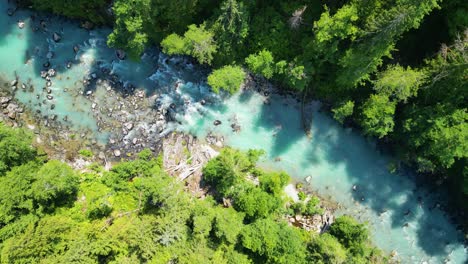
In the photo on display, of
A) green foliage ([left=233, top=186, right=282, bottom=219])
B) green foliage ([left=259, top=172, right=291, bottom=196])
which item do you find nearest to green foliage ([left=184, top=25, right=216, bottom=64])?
green foliage ([left=259, top=172, right=291, bottom=196])

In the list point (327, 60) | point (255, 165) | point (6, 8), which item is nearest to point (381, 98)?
point (327, 60)

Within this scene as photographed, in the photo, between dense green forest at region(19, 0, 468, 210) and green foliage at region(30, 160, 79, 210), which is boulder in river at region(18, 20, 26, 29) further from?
green foliage at region(30, 160, 79, 210)

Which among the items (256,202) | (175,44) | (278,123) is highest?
(278,123)

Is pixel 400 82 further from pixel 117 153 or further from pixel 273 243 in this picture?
pixel 117 153

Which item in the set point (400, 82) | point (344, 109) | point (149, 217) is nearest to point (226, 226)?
point (149, 217)

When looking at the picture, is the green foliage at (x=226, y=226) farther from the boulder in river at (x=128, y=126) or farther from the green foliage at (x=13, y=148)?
the green foliage at (x=13, y=148)

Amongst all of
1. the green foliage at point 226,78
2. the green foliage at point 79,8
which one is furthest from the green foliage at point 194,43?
the green foliage at point 79,8
